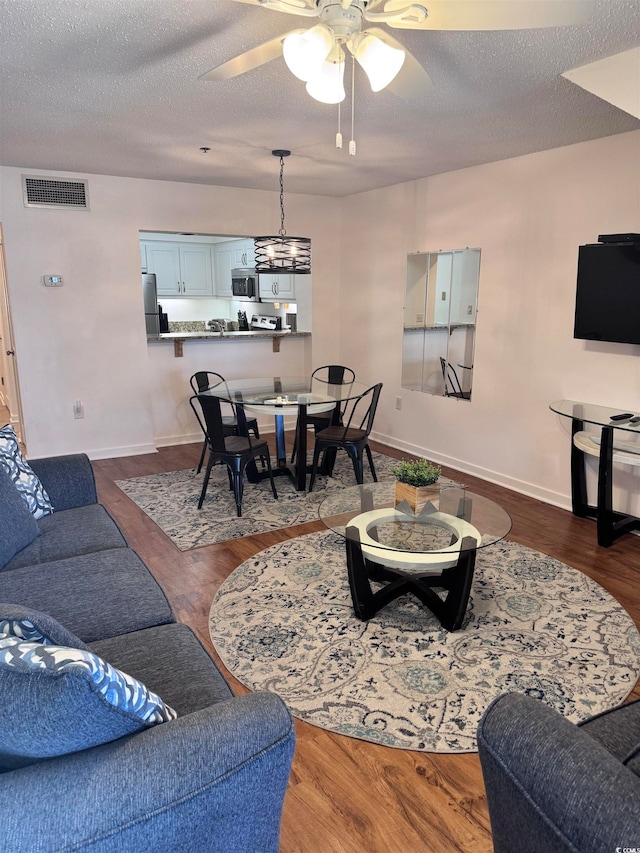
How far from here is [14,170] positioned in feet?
15.9

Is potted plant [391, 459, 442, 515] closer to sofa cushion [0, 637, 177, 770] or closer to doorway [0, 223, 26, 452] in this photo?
sofa cushion [0, 637, 177, 770]

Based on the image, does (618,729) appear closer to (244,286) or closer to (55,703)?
(55,703)

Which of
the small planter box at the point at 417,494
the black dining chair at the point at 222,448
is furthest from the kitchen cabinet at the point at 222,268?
the small planter box at the point at 417,494

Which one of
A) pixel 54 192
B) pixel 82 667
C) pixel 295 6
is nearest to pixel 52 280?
pixel 54 192

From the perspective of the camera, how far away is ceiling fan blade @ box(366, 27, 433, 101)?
6.42ft

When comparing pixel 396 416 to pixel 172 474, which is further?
pixel 396 416

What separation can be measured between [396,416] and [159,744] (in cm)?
504

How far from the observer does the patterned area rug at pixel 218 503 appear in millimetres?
3896

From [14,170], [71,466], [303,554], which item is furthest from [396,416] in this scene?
[14,170]

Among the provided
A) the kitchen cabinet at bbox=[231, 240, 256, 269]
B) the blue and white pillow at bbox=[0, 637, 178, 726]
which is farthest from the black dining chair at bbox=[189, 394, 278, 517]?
the kitchen cabinet at bbox=[231, 240, 256, 269]

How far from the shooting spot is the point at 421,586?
9.34 feet

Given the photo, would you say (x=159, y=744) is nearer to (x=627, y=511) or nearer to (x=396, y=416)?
(x=627, y=511)

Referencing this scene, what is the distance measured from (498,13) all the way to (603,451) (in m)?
2.56

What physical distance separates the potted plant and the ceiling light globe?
166 cm
